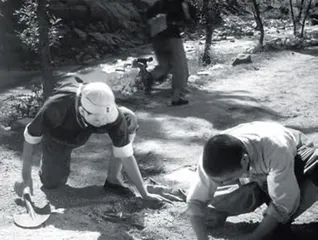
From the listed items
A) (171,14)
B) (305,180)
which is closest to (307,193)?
(305,180)

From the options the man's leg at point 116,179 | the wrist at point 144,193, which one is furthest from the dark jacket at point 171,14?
the wrist at point 144,193

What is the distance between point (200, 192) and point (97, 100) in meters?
0.82

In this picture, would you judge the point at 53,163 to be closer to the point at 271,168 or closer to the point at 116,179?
the point at 116,179

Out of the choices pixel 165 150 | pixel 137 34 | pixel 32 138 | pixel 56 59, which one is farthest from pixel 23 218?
pixel 137 34

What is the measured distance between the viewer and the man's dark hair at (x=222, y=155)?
2.37 meters

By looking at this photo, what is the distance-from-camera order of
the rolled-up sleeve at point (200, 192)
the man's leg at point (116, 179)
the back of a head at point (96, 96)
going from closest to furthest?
1. the rolled-up sleeve at point (200, 192)
2. the back of a head at point (96, 96)
3. the man's leg at point (116, 179)

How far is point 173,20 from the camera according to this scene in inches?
232

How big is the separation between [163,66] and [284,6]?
10.7 metres

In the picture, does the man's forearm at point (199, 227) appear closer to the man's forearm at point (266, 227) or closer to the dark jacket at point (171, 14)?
the man's forearm at point (266, 227)

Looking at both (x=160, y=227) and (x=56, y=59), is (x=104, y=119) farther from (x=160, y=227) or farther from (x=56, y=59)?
(x=56, y=59)

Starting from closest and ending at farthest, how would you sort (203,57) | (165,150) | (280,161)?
(280,161), (165,150), (203,57)

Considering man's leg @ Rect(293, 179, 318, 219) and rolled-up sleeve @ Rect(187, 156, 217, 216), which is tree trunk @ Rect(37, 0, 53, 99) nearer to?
rolled-up sleeve @ Rect(187, 156, 217, 216)

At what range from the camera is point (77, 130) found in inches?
138

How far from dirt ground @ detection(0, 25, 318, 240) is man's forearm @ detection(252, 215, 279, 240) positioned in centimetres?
43
